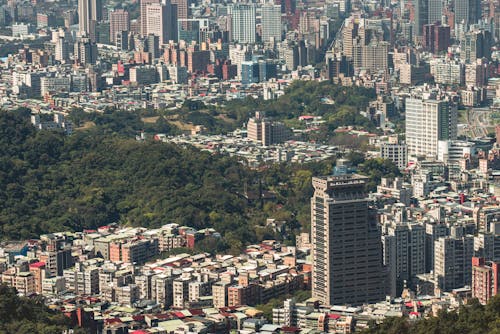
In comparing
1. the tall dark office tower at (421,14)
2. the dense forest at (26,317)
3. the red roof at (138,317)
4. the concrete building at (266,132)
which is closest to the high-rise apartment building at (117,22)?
the tall dark office tower at (421,14)

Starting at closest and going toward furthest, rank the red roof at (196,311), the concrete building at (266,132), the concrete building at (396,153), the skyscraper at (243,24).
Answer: the red roof at (196,311)
the concrete building at (396,153)
the concrete building at (266,132)
the skyscraper at (243,24)

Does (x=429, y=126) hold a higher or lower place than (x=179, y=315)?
higher

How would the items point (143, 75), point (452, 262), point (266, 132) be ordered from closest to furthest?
point (452, 262) < point (266, 132) < point (143, 75)

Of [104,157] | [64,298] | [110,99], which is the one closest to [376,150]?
[104,157]

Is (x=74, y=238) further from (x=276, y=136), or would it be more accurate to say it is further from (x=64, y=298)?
(x=276, y=136)

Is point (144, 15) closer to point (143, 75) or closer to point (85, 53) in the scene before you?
Answer: point (85, 53)

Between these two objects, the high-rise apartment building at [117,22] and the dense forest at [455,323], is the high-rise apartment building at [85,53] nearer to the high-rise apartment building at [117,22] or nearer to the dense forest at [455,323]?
the high-rise apartment building at [117,22]

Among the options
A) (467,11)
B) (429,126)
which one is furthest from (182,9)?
(429,126)
